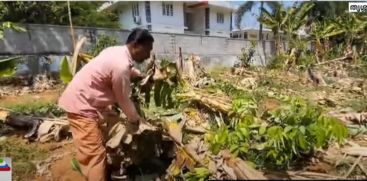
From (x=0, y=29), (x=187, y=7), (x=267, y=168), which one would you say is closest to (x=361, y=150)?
(x=267, y=168)

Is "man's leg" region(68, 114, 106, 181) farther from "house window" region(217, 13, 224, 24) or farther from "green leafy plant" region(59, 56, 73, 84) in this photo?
"house window" region(217, 13, 224, 24)

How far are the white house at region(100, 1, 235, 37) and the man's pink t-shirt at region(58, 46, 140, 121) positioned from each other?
19.7 meters

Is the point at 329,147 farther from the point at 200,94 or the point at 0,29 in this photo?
the point at 0,29

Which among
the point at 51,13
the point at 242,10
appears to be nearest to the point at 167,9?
the point at 242,10

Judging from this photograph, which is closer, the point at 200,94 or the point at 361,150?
the point at 361,150

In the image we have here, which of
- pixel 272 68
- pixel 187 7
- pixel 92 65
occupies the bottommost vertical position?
pixel 272 68

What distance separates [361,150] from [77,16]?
1973 cm

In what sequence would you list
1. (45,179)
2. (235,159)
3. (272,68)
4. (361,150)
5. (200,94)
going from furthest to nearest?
(272,68) → (200,94) → (45,179) → (361,150) → (235,159)

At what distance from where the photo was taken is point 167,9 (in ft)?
78.3

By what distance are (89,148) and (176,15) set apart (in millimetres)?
21919

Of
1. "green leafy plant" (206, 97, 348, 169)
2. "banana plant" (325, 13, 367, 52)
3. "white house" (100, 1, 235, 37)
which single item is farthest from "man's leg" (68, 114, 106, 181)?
"white house" (100, 1, 235, 37)

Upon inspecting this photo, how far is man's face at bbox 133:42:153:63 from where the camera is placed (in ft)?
9.37

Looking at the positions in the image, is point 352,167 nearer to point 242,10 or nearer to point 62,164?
point 62,164

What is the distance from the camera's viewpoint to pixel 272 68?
1781cm
